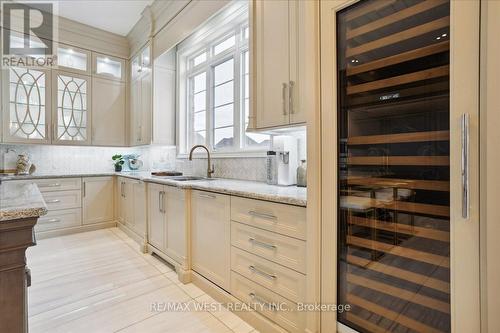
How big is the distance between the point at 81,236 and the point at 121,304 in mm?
2306

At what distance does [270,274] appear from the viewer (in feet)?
5.07

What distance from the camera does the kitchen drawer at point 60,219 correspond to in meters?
3.61

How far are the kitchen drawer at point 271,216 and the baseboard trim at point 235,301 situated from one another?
593 millimetres

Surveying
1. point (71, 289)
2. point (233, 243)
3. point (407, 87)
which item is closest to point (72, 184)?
point (71, 289)

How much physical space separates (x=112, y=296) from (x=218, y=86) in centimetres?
252

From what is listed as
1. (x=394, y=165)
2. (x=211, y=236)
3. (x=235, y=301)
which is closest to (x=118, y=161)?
(x=211, y=236)

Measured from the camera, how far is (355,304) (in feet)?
3.94

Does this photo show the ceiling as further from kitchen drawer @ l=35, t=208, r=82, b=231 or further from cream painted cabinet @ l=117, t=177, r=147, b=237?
kitchen drawer @ l=35, t=208, r=82, b=231

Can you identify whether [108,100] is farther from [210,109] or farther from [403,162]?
[403,162]

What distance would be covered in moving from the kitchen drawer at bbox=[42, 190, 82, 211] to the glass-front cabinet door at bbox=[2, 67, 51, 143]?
83 cm

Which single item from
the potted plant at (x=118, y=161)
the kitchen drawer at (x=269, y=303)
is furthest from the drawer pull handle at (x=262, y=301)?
the potted plant at (x=118, y=161)

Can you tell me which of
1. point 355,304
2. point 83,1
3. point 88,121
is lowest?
point 355,304

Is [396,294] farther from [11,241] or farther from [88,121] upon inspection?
[88,121]

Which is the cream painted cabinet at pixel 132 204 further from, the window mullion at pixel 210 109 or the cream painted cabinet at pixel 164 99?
the window mullion at pixel 210 109
